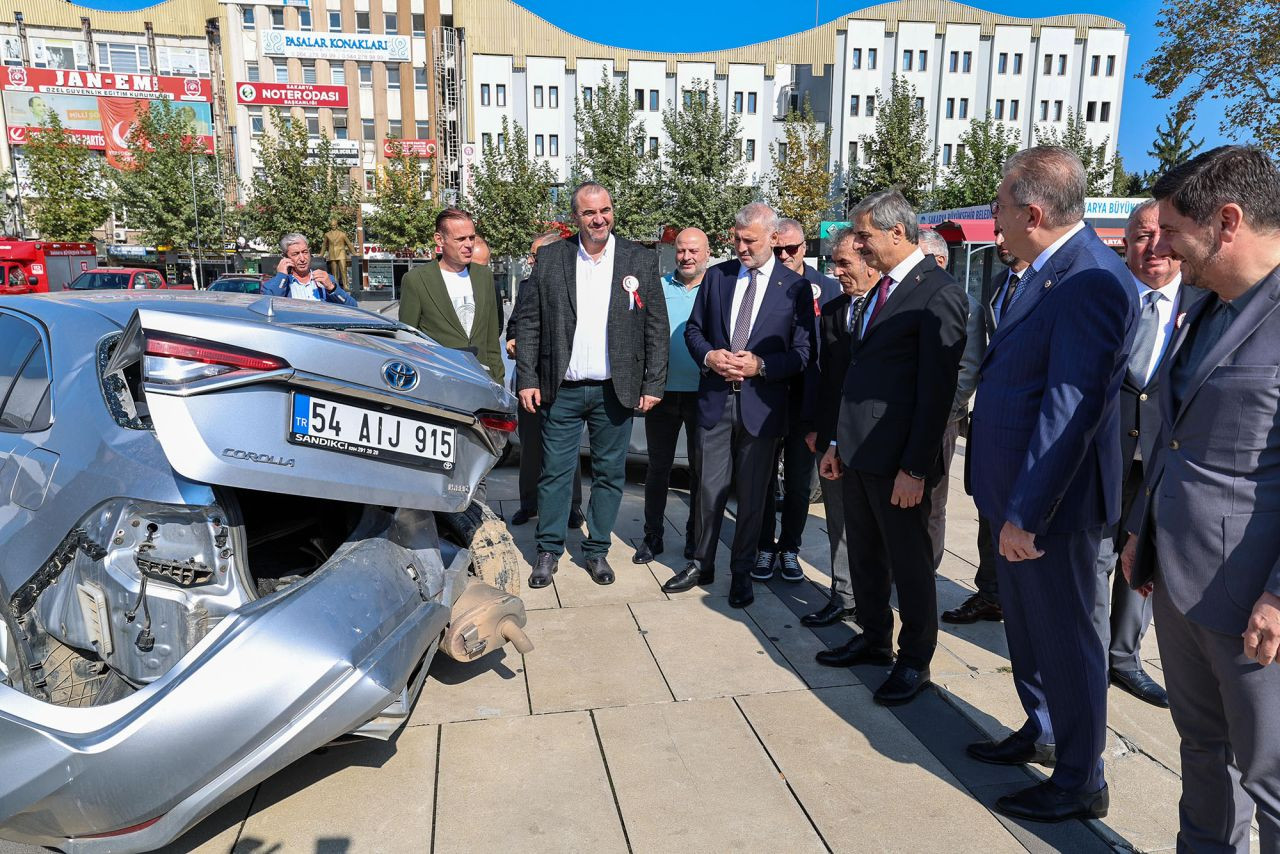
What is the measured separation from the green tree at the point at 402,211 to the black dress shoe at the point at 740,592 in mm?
35579

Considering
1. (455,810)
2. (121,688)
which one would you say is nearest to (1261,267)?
(455,810)

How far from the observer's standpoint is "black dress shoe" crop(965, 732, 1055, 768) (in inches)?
114

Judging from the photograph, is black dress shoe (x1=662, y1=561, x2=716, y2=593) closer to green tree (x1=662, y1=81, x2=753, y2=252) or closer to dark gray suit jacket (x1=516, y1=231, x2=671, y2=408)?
dark gray suit jacket (x1=516, y1=231, x2=671, y2=408)

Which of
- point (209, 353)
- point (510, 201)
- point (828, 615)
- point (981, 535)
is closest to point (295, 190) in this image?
point (510, 201)

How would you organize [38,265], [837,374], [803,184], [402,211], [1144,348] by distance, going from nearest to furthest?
[1144,348] → [837,374] → [38,265] → [803,184] → [402,211]

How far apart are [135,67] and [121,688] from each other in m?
66.4

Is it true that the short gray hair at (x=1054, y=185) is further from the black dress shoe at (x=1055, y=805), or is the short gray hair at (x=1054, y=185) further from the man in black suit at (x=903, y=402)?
the black dress shoe at (x=1055, y=805)

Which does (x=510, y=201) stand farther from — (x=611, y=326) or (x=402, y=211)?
(x=611, y=326)

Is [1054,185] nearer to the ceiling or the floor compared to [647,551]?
nearer to the ceiling

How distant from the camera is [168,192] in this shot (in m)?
34.9

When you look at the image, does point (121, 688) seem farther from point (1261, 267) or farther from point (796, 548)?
point (796, 548)

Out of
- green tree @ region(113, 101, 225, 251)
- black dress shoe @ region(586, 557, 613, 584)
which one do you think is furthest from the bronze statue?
green tree @ region(113, 101, 225, 251)

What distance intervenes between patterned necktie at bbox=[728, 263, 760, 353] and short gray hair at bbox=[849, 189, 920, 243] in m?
1.07

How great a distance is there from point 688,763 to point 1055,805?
1141 mm
